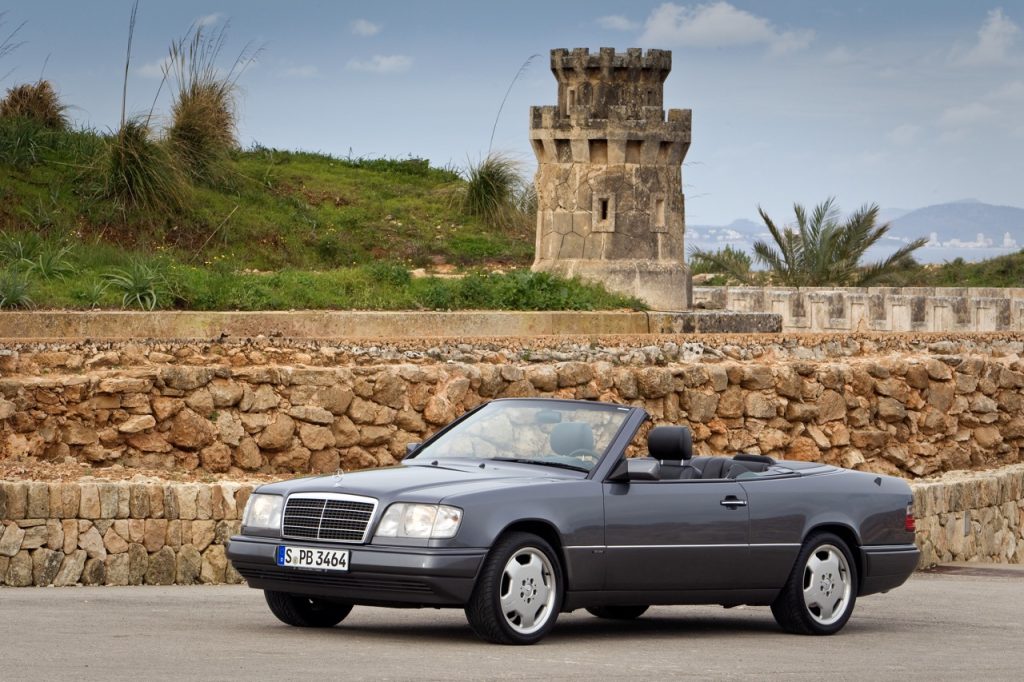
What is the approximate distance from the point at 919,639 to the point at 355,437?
27.2 ft

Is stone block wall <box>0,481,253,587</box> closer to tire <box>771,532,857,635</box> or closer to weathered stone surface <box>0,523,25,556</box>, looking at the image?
weathered stone surface <box>0,523,25,556</box>

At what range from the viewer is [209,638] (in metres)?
9.45

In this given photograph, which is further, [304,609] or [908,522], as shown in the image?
[908,522]

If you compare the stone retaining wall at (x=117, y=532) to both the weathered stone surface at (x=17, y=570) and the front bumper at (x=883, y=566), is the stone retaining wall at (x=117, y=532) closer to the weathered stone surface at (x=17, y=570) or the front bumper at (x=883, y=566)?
the weathered stone surface at (x=17, y=570)

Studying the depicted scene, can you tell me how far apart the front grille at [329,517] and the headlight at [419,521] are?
0.10 metres

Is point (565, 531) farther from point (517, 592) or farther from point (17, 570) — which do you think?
point (17, 570)

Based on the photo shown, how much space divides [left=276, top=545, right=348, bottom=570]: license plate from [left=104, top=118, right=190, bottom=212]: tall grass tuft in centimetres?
2163

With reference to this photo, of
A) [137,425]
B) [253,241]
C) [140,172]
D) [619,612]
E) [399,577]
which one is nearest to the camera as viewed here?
[399,577]

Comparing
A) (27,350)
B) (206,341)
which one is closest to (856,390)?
(206,341)

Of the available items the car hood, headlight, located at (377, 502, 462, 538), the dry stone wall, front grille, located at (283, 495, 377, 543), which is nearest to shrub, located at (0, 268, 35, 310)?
the dry stone wall

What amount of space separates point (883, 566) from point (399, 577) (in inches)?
134

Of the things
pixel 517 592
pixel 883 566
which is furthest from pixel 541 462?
pixel 883 566

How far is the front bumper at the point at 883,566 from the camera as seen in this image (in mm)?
10797

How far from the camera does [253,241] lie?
31500mm
